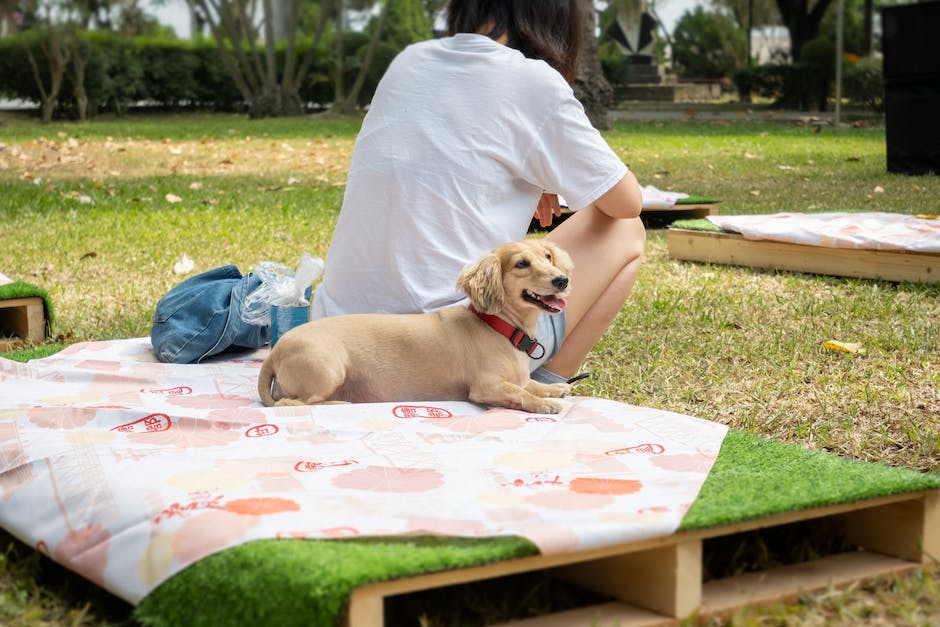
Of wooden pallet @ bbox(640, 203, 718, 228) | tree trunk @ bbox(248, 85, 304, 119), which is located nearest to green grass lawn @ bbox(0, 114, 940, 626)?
wooden pallet @ bbox(640, 203, 718, 228)

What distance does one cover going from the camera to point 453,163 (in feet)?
11.0

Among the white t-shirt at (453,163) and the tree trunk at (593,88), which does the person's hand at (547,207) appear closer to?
the white t-shirt at (453,163)

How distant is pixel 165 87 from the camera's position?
24375 millimetres

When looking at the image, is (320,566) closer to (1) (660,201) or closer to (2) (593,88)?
(1) (660,201)

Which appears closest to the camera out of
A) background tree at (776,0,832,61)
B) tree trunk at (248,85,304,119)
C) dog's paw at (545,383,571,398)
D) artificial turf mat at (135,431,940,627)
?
artificial turf mat at (135,431,940,627)

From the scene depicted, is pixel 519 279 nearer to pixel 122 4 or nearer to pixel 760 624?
pixel 760 624

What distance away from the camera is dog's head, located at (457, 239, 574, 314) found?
3.12 m

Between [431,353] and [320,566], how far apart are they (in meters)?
1.35

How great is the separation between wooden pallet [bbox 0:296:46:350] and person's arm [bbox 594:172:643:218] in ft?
7.62

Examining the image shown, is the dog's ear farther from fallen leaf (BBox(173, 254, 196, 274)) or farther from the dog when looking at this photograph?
fallen leaf (BBox(173, 254, 196, 274))

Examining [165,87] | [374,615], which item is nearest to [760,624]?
[374,615]

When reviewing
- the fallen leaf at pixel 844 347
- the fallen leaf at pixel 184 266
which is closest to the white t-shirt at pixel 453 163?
the fallen leaf at pixel 844 347

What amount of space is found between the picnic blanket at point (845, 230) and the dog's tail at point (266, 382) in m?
3.28

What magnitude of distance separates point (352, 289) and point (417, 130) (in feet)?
1.71
